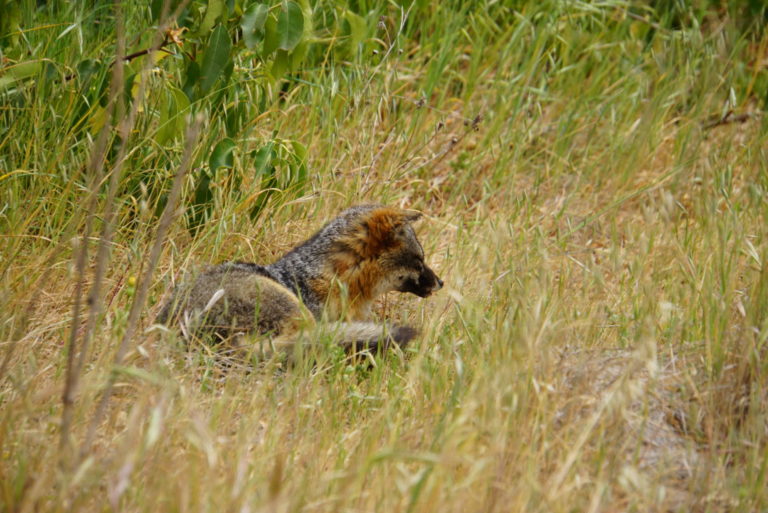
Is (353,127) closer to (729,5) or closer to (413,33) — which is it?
(413,33)

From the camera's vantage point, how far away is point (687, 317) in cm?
422

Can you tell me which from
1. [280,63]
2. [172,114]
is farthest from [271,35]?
[172,114]

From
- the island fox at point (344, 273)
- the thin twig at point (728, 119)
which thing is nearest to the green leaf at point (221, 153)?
the island fox at point (344, 273)

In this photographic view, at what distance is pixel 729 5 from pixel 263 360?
18.3 feet

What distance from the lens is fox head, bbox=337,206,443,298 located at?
5418mm

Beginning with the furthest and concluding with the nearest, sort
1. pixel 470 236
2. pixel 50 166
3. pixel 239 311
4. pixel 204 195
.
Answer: pixel 470 236 < pixel 204 195 < pixel 50 166 < pixel 239 311

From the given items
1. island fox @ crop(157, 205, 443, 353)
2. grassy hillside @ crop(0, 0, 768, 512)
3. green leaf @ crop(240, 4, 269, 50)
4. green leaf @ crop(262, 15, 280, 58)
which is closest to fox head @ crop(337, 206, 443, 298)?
island fox @ crop(157, 205, 443, 353)

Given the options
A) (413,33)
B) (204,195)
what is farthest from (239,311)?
(413,33)

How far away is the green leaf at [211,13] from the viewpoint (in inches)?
183

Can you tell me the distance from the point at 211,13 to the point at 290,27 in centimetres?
39

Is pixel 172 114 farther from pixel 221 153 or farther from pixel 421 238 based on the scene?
pixel 421 238

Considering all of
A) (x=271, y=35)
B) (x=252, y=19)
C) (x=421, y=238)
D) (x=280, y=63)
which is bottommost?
(x=421, y=238)

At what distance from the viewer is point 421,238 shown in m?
6.18

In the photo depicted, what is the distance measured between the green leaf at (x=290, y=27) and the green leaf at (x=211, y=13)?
292 millimetres
